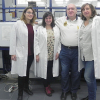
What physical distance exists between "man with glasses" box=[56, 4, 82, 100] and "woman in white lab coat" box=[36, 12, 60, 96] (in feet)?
0.30

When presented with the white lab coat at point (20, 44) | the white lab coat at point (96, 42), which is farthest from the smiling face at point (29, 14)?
the white lab coat at point (96, 42)

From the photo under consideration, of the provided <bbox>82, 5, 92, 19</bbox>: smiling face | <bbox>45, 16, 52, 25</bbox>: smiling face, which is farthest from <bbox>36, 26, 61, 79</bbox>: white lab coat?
<bbox>82, 5, 92, 19</bbox>: smiling face

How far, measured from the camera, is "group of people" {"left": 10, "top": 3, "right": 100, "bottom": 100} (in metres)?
1.52

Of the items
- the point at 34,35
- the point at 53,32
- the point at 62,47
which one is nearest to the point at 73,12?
the point at 53,32

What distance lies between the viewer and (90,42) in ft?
4.94

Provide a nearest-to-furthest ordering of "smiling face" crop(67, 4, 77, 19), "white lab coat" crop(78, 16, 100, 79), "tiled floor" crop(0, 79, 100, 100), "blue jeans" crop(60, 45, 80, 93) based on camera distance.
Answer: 1. "white lab coat" crop(78, 16, 100, 79)
2. "smiling face" crop(67, 4, 77, 19)
3. "blue jeans" crop(60, 45, 80, 93)
4. "tiled floor" crop(0, 79, 100, 100)

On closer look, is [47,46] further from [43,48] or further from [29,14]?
[29,14]

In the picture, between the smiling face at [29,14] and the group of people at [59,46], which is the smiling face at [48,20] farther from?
the smiling face at [29,14]

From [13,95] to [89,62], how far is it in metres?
1.30

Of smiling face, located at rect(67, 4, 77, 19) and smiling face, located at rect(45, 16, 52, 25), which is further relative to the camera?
smiling face, located at rect(45, 16, 52, 25)

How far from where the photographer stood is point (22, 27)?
1.72 meters

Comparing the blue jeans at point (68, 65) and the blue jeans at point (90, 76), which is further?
the blue jeans at point (68, 65)

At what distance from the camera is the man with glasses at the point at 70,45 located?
170cm

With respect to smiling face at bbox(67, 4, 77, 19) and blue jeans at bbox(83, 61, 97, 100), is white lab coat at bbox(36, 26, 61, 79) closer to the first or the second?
smiling face at bbox(67, 4, 77, 19)
